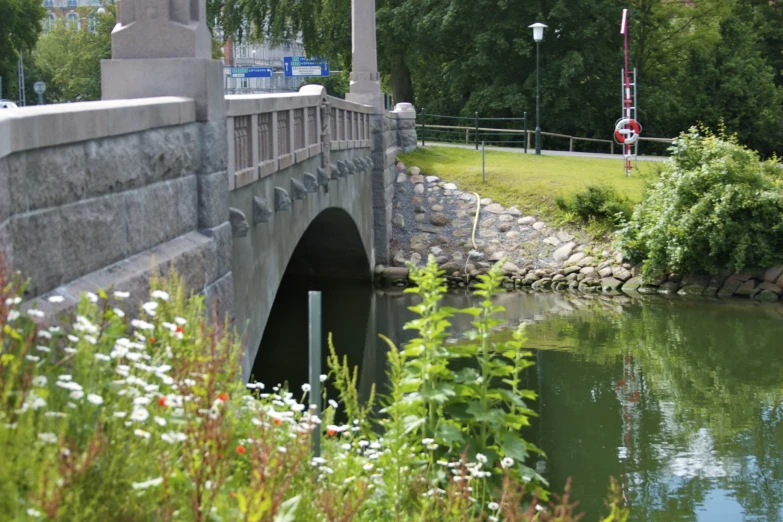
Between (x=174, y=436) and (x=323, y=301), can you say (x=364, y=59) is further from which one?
(x=174, y=436)

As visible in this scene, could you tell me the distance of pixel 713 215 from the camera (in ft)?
64.3

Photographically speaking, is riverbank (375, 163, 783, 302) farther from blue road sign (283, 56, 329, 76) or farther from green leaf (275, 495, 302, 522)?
green leaf (275, 495, 302, 522)

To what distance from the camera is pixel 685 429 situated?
39.7 feet

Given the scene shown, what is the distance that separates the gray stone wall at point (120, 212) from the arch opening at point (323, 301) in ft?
22.3

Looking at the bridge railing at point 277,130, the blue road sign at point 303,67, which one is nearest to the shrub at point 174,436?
the bridge railing at point 277,130

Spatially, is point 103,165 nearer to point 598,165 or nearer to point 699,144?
point 699,144

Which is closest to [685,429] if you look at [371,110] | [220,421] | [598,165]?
[220,421]

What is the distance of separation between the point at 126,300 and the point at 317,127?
27.7ft

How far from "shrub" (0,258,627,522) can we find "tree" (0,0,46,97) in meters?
38.0

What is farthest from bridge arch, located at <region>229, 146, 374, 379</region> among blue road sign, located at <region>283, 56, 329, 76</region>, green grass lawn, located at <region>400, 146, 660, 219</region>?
blue road sign, located at <region>283, 56, 329, 76</region>

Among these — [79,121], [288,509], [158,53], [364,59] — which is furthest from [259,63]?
[288,509]

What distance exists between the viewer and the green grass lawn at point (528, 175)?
24.0m

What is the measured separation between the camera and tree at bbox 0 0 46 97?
40.2 m

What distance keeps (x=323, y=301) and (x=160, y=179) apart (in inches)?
568
